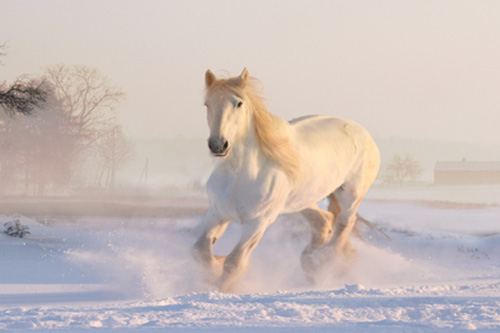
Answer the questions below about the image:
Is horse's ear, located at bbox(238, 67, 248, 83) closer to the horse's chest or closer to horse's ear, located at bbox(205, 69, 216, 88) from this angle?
horse's ear, located at bbox(205, 69, 216, 88)

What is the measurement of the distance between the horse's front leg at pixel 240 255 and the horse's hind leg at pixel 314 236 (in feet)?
6.20

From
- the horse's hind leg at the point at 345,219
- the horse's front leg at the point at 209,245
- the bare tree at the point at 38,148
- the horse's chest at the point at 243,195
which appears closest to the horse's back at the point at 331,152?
the horse's hind leg at the point at 345,219

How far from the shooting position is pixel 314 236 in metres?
8.41

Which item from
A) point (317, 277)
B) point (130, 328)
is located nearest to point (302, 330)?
point (130, 328)

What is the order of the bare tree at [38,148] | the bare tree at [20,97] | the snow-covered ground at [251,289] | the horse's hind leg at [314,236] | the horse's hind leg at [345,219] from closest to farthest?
the snow-covered ground at [251,289], the horse's hind leg at [314,236], the horse's hind leg at [345,219], the bare tree at [20,97], the bare tree at [38,148]

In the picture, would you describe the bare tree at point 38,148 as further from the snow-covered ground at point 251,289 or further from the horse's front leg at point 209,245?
the horse's front leg at point 209,245

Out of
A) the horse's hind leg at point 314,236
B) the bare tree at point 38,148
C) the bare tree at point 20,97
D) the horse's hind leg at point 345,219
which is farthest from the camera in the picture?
the bare tree at point 38,148

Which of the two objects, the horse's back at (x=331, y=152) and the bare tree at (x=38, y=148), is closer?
the horse's back at (x=331, y=152)

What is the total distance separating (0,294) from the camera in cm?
745

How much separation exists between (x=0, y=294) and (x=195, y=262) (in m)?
2.49

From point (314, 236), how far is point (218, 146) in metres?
3.00

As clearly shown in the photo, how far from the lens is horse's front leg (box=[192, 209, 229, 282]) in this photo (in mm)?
6629

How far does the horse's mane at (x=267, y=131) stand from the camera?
6375 millimetres

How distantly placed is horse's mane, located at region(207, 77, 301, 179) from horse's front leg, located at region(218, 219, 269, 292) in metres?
0.67
